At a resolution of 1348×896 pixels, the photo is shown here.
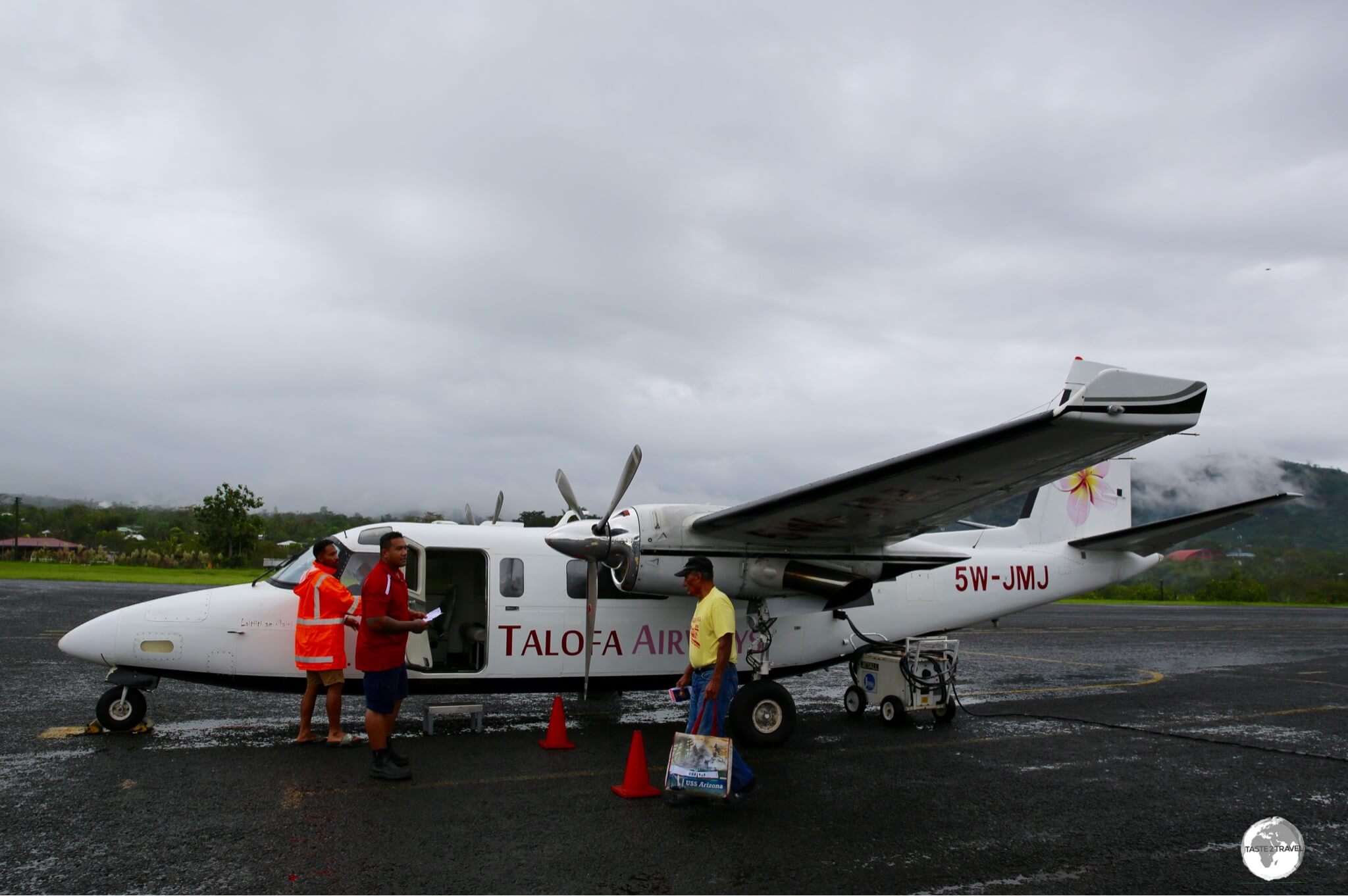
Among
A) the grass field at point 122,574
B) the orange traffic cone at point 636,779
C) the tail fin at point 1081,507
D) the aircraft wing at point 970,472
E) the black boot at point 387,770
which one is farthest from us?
the grass field at point 122,574

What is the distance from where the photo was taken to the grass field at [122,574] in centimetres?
3662

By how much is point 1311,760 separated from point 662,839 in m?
7.34

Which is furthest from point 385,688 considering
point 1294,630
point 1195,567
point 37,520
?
point 37,520

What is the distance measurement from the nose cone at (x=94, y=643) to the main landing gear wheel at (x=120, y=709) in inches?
15.0

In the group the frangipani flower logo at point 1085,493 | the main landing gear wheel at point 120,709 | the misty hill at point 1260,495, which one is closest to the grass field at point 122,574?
the main landing gear wheel at point 120,709

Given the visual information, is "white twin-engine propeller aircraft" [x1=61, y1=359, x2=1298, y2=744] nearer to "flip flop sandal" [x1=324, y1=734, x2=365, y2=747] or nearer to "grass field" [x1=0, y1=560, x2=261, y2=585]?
"flip flop sandal" [x1=324, y1=734, x2=365, y2=747]

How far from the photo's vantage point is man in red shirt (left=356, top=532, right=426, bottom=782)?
717 centimetres

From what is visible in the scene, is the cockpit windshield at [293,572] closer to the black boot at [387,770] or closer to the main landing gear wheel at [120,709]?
the main landing gear wheel at [120,709]

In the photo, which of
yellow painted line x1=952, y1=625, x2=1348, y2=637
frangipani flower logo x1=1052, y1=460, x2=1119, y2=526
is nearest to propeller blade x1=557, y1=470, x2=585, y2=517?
frangipani flower logo x1=1052, y1=460, x2=1119, y2=526

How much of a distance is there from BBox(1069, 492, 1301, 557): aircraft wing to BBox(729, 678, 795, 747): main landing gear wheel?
4.94 m

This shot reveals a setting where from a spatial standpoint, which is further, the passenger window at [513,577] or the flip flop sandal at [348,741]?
the passenger window at [513,577]

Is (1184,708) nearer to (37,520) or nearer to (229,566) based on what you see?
(229,566)

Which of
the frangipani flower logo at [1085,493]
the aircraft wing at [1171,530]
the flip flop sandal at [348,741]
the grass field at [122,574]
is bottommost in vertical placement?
the grass field at [122,574]

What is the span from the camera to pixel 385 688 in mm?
7297
